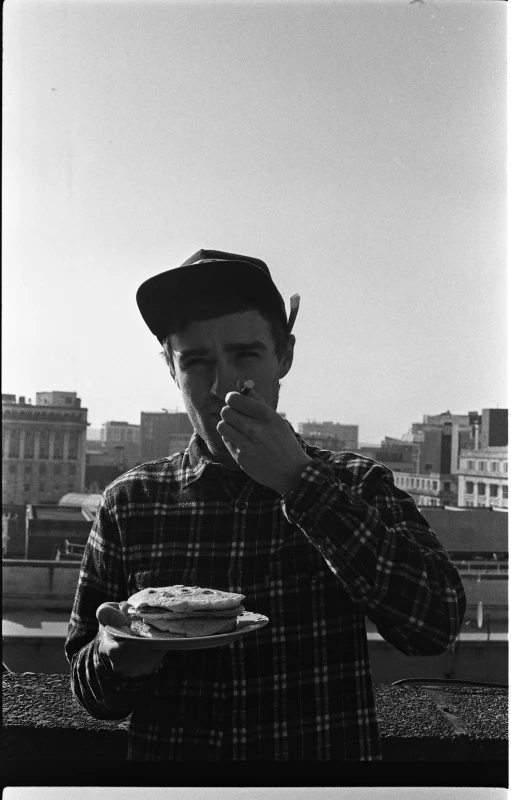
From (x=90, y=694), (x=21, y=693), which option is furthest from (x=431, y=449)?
(x=21, y=693)

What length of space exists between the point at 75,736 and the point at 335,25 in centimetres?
152

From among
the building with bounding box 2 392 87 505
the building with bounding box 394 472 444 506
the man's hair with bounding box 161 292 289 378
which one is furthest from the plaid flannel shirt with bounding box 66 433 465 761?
the building with bounding box 394 472 444 506

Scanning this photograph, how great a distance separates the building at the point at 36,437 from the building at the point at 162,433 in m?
0.15

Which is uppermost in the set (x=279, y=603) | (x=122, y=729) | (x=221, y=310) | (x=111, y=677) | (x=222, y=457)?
(x=221, y=310)

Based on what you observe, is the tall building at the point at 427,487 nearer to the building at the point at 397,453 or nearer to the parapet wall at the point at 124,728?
the building at the point at 397,453

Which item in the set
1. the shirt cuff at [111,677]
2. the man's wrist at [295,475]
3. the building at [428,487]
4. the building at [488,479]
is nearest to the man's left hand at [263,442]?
the man's wrist at [295,475]

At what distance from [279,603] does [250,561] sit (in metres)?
0.09

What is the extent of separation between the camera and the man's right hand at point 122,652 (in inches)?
41.4

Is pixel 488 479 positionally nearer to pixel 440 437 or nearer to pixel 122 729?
pixel 440 437

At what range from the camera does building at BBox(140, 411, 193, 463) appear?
4.70ft

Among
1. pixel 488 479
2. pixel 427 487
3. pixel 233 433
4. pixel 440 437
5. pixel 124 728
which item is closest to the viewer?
pixel 233 433

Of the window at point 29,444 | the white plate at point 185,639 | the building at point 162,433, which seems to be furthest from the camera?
the window at point 29,444

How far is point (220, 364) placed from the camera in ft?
4.15

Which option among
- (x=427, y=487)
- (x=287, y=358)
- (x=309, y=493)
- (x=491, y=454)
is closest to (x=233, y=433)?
(x=309, y=493)
